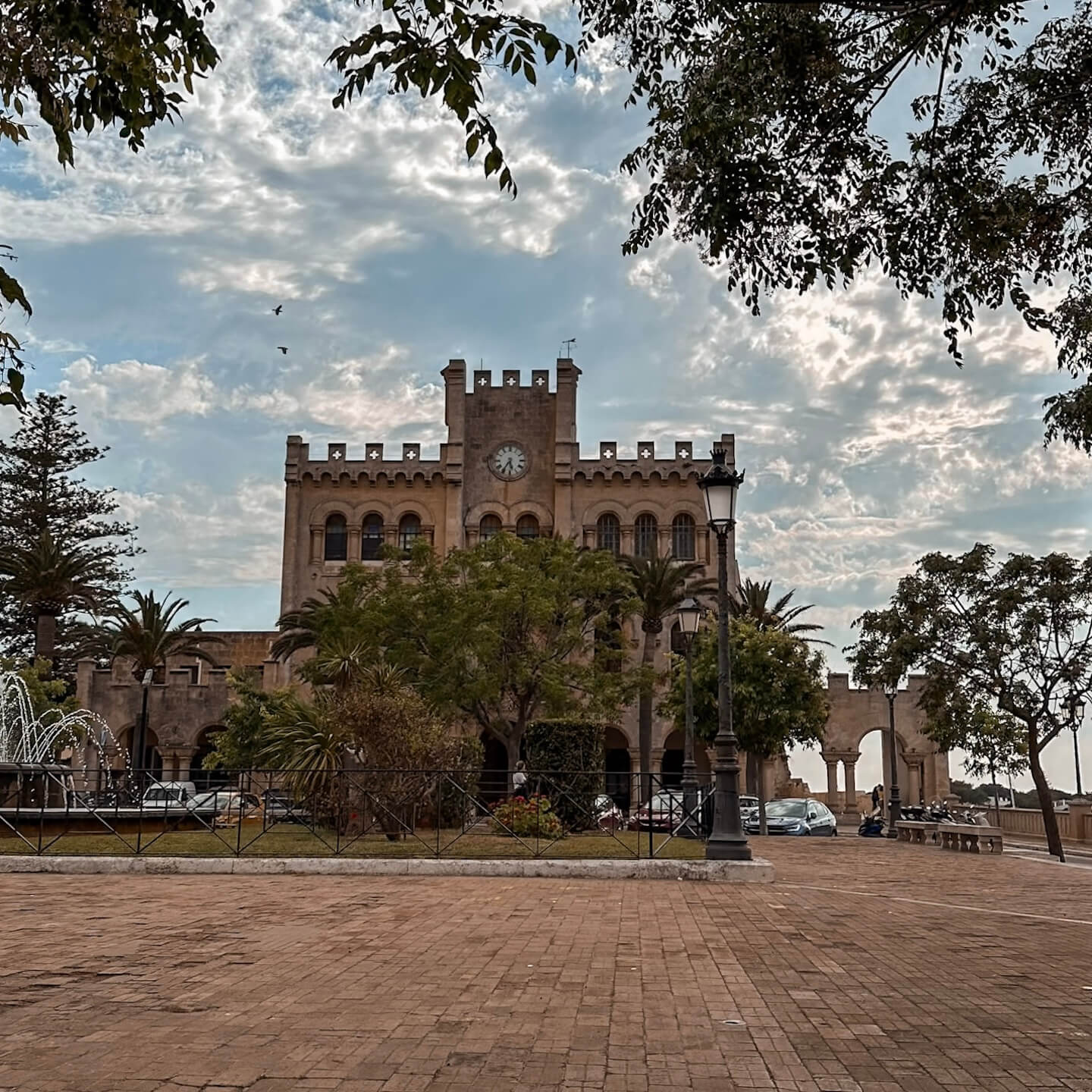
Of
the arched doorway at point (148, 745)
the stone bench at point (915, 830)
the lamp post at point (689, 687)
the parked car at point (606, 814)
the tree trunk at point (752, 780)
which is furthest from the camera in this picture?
the arched doorway at point (148, 745)

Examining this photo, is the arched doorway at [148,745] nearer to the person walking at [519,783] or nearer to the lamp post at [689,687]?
the lamp post at [689,687]

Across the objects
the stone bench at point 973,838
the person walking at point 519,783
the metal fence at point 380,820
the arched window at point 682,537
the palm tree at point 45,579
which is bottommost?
the stone bench at point 973,838

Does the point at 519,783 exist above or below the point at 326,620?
below

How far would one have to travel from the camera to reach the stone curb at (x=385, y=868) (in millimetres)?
14625

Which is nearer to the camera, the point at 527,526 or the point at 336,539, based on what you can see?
the point at 527,526

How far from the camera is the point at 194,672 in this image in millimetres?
52375

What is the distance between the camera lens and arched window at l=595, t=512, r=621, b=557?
49.5 m

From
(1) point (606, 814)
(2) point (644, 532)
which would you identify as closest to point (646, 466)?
(2) point (644, 532)

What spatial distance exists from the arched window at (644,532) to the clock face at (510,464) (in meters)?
5.32

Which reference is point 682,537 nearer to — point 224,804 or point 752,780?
point 752,780

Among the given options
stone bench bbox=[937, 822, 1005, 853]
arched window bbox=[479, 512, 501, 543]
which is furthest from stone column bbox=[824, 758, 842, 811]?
stone bench bbox=[937, 822, 1005, 853]

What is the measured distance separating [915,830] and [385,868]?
19.3 m

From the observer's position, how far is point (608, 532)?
49.8m

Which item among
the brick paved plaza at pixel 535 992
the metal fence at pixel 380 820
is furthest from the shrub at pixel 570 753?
the brick paved plaza at pixel 535 992
